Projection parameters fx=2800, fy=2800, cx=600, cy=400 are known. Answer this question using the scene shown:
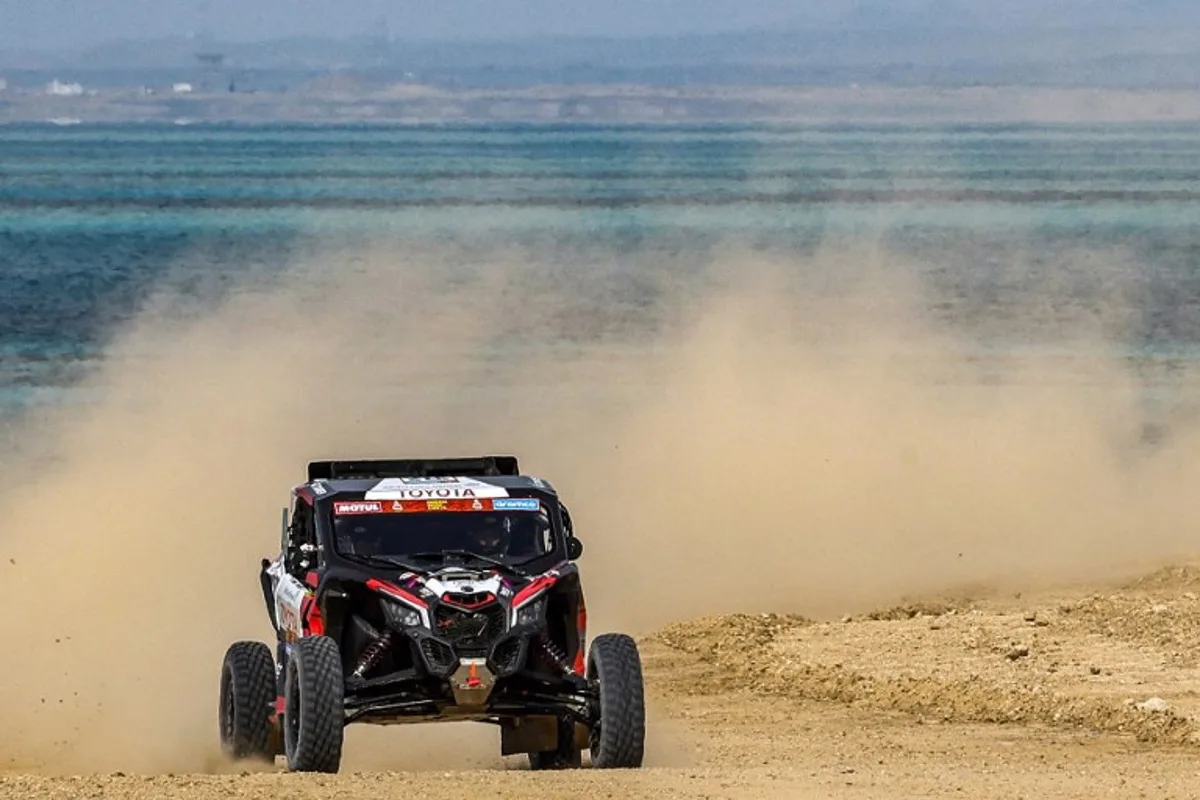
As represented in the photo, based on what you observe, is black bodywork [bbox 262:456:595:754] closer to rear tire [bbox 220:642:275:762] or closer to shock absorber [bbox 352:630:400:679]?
shock absorber [bbox 352:630:400:679]

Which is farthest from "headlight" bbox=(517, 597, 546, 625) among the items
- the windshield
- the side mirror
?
the side mirror

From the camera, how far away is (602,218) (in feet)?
316

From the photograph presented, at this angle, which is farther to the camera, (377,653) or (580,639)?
(580,639)

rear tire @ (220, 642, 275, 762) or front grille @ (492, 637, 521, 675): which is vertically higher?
front grille @ (492, 637, 521, 675)

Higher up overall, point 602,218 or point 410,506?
point 410,506

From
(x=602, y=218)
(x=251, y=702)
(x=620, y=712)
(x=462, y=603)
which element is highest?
(x=462, y=603)

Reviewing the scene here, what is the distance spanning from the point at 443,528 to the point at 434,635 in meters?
0.96

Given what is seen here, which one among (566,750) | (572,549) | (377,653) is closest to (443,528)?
(572,549)

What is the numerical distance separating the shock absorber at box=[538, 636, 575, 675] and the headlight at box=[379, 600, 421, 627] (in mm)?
647

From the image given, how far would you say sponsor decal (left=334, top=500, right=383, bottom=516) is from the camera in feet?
47.2

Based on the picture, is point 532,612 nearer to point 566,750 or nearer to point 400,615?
point 400,615

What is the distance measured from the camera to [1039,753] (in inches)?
580

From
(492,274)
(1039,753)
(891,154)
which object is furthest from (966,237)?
(891,154)

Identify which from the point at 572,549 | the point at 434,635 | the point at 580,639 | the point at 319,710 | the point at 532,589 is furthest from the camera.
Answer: the point at 572,549
